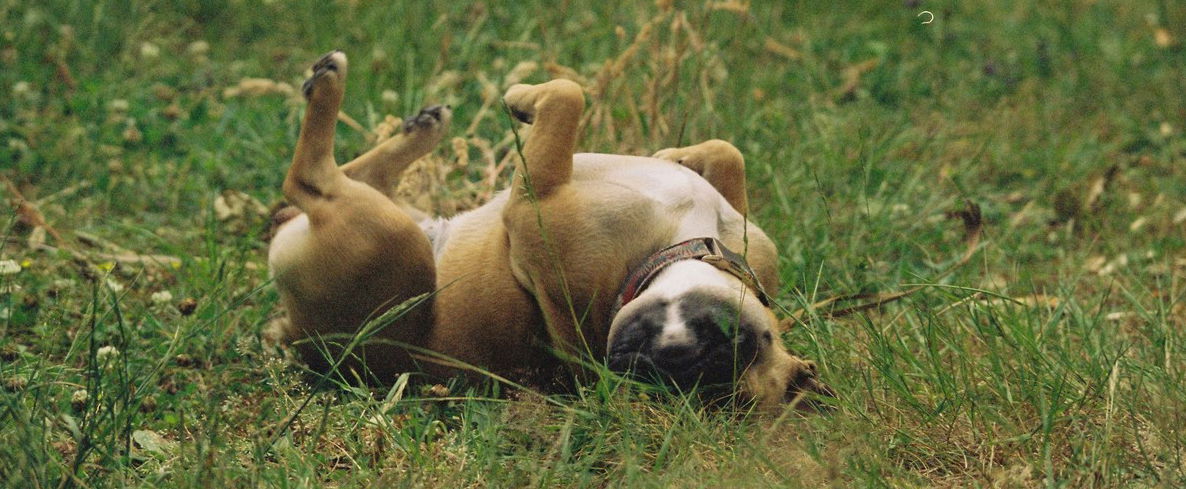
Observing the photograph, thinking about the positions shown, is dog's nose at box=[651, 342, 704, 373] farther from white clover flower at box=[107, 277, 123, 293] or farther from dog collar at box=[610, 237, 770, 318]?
white clover flower at box=[107, 277, 123, 293]

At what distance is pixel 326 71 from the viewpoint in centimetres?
359

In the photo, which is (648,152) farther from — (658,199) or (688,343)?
(688,343)

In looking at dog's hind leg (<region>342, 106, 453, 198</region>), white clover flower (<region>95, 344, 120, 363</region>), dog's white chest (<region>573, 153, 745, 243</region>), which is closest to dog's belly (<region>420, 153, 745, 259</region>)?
dog's white chest (<region>573, 153, 745, 243</region>)

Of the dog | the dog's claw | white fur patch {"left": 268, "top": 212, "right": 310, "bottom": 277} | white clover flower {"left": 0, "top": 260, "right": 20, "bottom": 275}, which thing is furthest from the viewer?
the dog's claw

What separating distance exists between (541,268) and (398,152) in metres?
0.97

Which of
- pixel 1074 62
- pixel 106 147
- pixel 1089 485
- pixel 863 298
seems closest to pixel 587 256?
pixel 863 298

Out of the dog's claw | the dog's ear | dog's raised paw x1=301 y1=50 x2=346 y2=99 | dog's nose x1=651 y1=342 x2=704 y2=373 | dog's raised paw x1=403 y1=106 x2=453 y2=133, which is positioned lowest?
the dog's ear

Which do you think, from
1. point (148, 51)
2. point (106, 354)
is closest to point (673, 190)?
point (106, 354)

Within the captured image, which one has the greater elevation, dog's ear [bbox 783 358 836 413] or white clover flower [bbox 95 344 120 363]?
white clover flower [bbox 95 344 120 363]

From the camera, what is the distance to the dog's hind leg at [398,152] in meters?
3.96

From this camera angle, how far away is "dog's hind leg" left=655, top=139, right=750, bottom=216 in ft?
12.3

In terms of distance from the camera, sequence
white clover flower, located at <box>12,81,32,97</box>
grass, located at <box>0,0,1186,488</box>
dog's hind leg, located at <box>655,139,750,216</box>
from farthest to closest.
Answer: white clover flower, located at <box>12,81,32,97</box> < dog's hind leg, located at <box>655,139,750,216</box> < grass, located at <box>0,0,1186,488</box>

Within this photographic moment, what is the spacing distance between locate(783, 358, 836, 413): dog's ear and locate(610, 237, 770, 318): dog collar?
0.71ft

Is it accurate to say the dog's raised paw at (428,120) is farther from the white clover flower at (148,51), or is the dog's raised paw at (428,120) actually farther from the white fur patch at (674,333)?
the white clover flower at (148,51)
